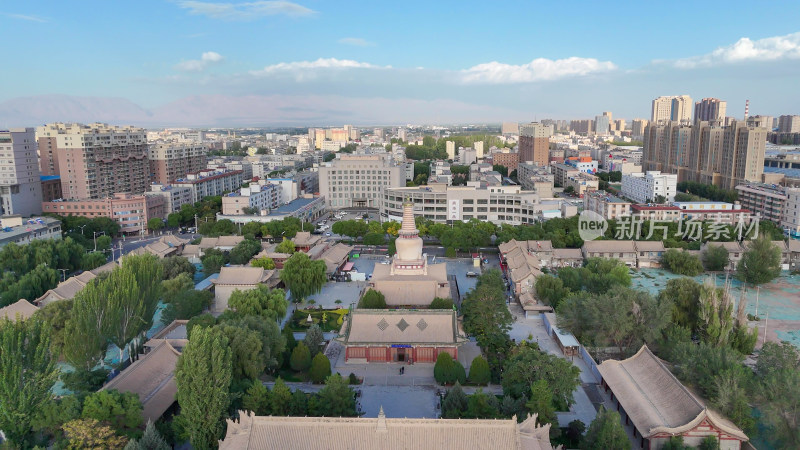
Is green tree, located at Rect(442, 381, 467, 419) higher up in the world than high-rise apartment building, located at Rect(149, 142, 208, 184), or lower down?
lower down

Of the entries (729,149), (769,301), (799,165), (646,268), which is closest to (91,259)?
(646,268)

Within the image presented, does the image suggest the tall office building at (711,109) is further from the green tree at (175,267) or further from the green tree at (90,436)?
the green tree at (90,436)

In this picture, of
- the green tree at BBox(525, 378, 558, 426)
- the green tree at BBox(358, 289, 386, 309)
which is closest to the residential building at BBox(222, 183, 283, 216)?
the green tree at BBox(358, 289, 386, 309)

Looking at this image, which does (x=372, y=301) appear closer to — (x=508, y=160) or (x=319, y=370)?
(x=319, y=370)

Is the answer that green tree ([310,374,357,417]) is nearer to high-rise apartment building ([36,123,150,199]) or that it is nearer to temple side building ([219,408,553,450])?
temple side building ([219,408,553,450])

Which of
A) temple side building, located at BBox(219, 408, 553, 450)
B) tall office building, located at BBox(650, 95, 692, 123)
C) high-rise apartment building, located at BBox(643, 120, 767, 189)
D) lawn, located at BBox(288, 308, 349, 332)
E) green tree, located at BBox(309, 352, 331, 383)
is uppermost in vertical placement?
tall office building, located at BBox(650, 95, 692, 123)

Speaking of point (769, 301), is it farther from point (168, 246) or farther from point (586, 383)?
point (168, 246)
